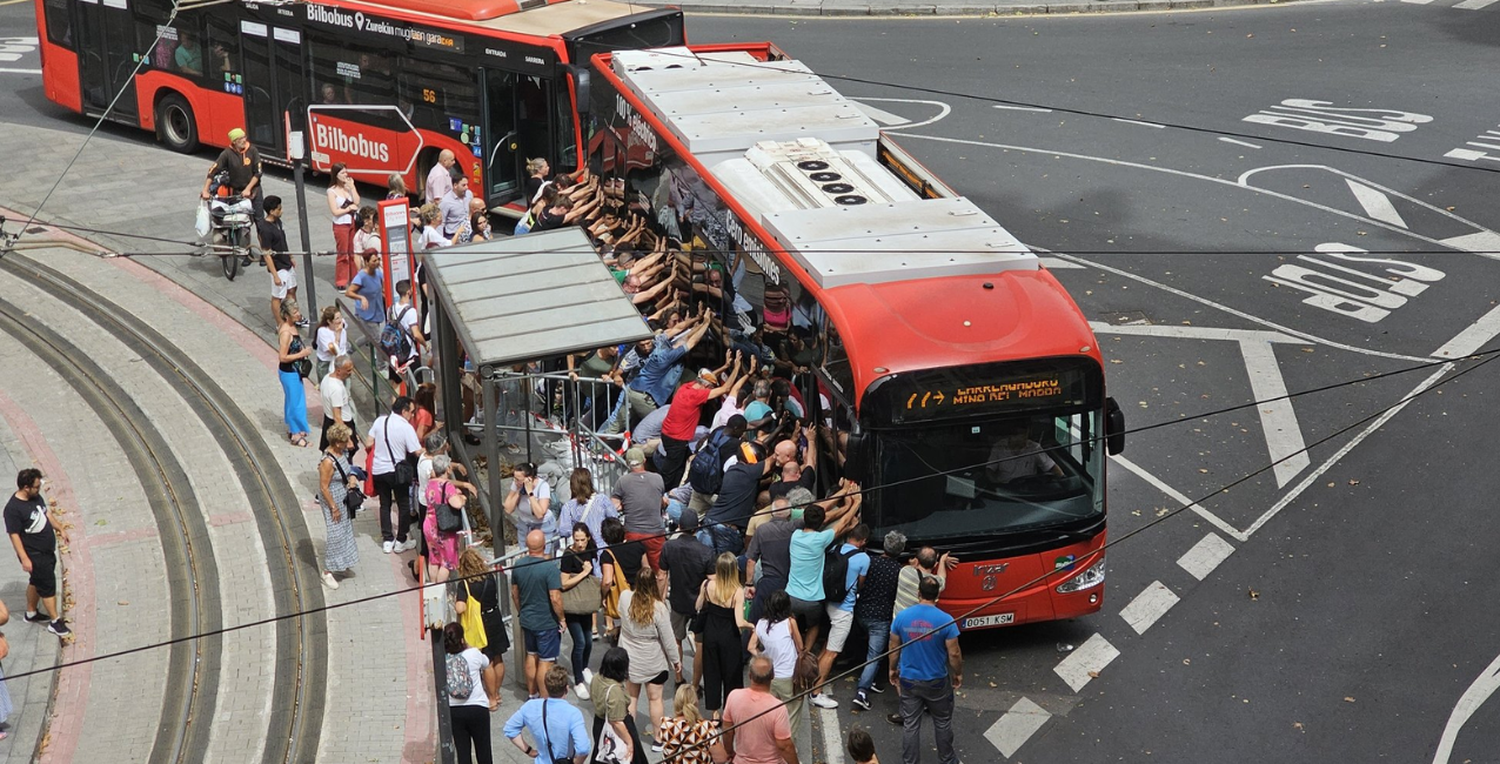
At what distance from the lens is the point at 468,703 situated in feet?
36.6

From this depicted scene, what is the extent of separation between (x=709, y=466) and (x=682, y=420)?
0.97 metres

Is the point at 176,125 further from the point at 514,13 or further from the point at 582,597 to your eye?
the point at 582,597

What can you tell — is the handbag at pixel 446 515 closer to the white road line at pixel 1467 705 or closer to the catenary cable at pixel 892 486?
the catenary cable at pixel 892 486

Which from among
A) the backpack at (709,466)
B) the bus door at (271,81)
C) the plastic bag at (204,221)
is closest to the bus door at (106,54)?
the bus door at (271,81)

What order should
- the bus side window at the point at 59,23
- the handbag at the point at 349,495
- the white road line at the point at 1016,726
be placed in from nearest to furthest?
the white road line at the point at 1016,726, the handbag at the point at 349,495, the bus side window at the point at 59,23

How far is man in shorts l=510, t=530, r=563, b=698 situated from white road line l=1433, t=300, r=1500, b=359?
35.7 feet

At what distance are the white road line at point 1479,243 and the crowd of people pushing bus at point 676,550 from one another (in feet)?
34.1

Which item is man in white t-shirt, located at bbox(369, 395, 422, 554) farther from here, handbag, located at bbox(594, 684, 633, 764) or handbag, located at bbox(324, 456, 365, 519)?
handbag, located at bbox(594, 684, 633, 764)

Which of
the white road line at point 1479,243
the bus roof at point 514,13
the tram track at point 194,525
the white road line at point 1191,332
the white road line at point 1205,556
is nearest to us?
the tram track at point 194,525

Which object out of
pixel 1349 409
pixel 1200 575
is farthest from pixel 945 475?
pixel 1349 409

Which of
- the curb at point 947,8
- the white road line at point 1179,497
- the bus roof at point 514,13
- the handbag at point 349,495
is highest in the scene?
the bus roof at point 514,13

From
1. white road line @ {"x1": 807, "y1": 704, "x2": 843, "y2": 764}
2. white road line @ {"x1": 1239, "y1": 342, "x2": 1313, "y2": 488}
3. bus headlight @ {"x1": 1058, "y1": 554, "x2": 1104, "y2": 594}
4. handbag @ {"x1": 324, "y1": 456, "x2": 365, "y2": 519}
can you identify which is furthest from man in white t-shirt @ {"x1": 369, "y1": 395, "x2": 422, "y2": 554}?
white road line @ {"x1": 1239, "y1": 342, "x2": 1313, "y2": 488}

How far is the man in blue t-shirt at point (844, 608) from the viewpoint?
12.3 m

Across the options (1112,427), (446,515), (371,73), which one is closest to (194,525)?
(446,515)
